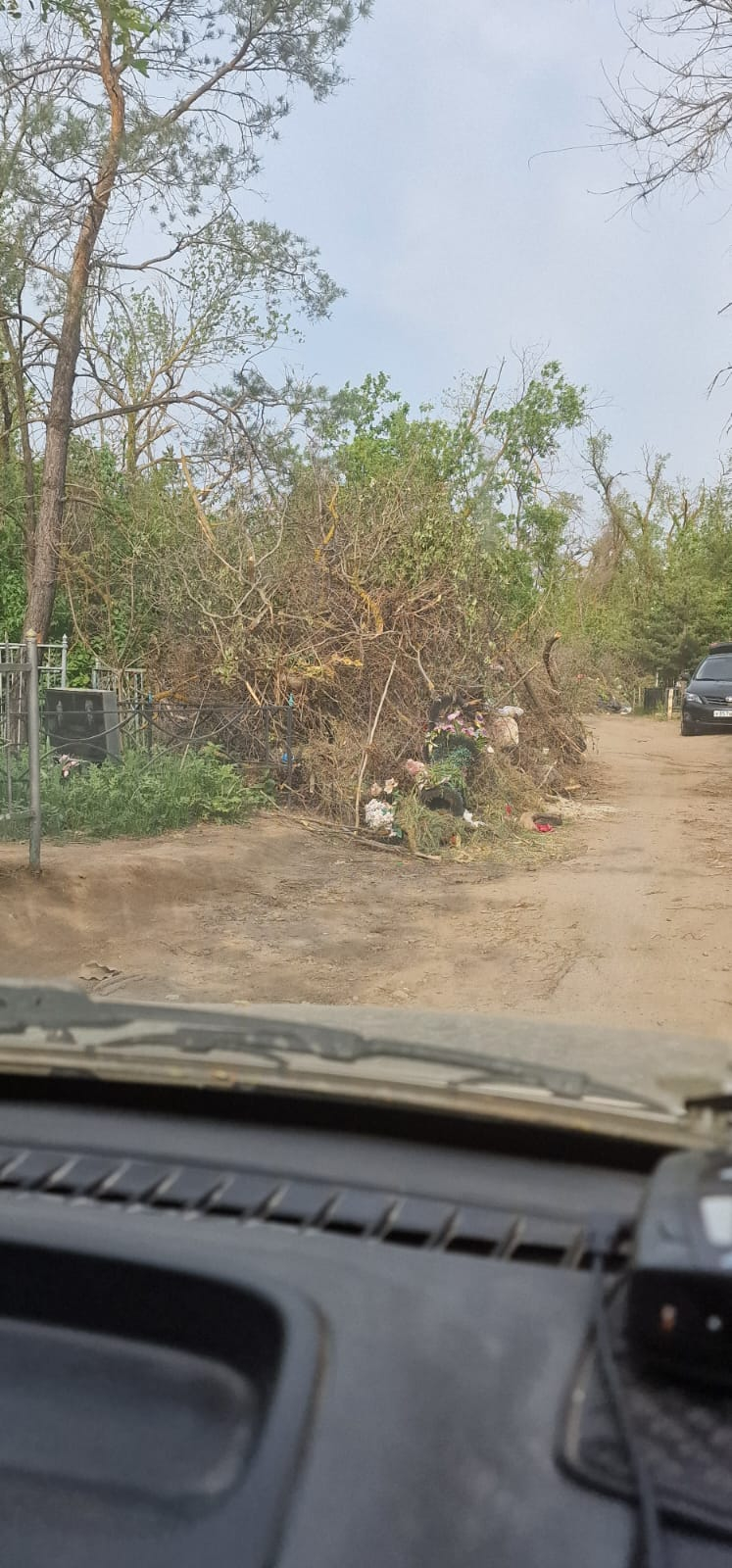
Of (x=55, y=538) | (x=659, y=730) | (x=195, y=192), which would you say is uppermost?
(x=195, y=192)

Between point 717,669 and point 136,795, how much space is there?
16.9m

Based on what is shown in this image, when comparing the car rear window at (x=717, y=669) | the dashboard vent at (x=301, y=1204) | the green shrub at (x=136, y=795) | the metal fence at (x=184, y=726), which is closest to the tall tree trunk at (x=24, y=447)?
the metal fence at (x=184, y=726)

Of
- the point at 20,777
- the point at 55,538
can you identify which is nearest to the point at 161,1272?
the point at 20,777

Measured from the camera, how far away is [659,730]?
2945 centimetres

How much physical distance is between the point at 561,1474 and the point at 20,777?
30.1ft

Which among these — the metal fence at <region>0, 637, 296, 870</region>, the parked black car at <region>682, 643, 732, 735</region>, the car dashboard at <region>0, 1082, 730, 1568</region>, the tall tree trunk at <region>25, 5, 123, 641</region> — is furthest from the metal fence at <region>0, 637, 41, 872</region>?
the parked black car at <region>682, 643, 732, 735</region>

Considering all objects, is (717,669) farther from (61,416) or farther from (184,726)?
(61,416)

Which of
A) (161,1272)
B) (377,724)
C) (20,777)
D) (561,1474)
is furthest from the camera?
(377,724)

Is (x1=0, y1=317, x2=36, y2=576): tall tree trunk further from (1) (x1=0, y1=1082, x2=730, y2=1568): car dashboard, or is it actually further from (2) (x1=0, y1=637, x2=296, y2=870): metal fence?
(1) (x1=0, y1=1082, x2=730, y2=1568): car dashboard

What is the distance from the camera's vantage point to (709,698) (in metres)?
24.1

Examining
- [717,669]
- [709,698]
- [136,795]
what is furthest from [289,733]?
[717,669]

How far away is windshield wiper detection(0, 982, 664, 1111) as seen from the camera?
204 cm

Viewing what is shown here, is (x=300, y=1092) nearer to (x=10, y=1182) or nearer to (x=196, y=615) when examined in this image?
(x=10, y=1182)

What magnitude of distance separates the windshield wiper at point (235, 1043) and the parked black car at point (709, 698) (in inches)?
893
